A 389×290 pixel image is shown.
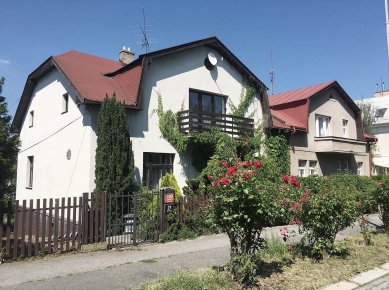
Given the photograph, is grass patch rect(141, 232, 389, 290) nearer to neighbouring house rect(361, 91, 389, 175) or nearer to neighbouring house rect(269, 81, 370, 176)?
neighbouring house rect(269, 81, 370, 176)

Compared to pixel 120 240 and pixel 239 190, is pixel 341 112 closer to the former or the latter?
pixel 120 240

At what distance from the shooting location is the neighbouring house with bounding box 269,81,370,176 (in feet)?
71.7

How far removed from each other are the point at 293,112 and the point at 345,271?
16910 mm

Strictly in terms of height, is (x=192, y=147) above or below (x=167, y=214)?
above

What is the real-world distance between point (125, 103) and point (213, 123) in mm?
4110

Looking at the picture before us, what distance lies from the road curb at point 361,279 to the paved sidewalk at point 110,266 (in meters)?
2.47

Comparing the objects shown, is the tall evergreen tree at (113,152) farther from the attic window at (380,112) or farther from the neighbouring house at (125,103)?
the attic window at (380,112)

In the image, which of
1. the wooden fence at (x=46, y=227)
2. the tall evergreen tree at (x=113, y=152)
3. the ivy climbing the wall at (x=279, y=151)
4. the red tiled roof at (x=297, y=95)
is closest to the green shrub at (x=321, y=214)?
the wooden fence at (x=46, y=227)

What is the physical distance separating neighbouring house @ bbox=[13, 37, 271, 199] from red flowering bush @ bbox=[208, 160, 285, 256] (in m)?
8.24

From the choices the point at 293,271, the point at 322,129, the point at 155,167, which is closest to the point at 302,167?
the point at 322,129

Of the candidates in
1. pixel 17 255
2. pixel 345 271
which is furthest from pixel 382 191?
pixel 17 255

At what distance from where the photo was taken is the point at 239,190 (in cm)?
580

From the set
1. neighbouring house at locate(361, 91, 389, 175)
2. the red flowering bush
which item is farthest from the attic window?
the red flowering bush

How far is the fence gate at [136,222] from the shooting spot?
10445mm
